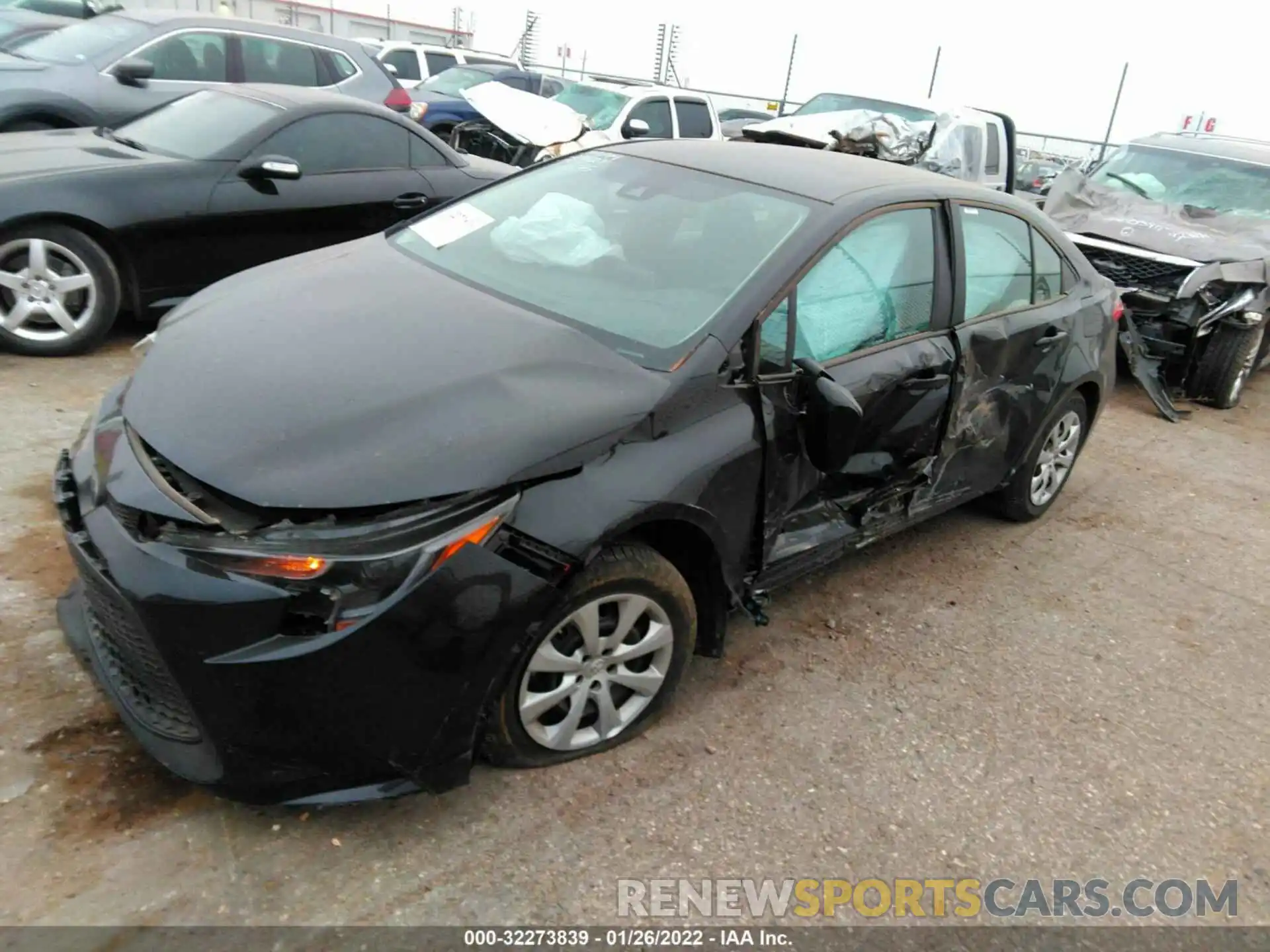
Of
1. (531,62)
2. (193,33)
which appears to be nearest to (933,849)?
(193,33)

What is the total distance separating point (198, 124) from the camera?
223 inches

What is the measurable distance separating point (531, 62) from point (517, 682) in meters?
25.5

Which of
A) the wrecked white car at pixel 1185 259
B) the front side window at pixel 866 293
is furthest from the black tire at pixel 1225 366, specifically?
the front side window at pixel 866 293

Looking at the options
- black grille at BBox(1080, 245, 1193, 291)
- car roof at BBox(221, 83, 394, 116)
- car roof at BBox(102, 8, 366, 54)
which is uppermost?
car roof at BBox(102, 8, 366, 54)

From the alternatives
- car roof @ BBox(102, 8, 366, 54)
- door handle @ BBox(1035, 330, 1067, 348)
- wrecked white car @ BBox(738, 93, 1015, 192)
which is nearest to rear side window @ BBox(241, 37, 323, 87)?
car roof @ BBox(102, 8, 366, 54)

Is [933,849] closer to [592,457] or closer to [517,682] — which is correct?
[517,682]

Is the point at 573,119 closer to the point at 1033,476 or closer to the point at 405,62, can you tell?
the point at 1033,476

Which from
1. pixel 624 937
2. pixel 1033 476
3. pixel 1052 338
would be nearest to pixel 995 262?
pixel 1052 338

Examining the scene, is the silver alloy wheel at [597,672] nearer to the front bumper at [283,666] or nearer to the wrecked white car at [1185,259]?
the front bumper at [283,666]

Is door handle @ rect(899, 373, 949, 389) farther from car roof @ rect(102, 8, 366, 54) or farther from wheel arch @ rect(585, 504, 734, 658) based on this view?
car roof @ rect(102, 8, 366, 54)

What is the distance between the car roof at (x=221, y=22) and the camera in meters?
7.69

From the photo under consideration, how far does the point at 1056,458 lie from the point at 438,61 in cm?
1388

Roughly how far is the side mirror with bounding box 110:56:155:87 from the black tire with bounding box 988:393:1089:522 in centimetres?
666

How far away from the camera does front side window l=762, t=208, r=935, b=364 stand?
3061mm
